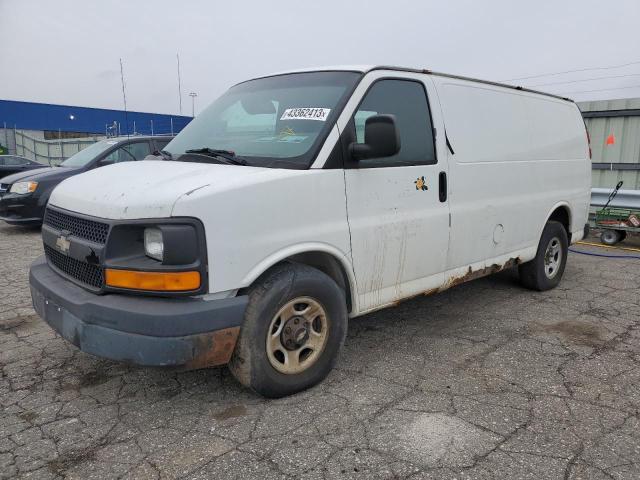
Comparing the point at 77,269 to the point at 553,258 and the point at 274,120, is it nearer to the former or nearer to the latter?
the point at 274,120

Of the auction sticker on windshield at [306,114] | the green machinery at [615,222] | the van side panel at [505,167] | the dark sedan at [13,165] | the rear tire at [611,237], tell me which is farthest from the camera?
the dark sedan at [13,165]

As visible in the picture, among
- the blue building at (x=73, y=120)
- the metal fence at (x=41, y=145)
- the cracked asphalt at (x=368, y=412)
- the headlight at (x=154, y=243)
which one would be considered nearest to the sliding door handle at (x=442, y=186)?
the cracked asphalt at (x=368, y=412)

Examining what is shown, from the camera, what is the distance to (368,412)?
9.78ft

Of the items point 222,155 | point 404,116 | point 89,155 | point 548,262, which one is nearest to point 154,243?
point 222,155

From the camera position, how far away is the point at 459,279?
4215 mm

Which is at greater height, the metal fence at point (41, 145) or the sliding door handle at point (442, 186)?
the metal fence at point (41, 145)

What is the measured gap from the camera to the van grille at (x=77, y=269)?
2787 millimetres

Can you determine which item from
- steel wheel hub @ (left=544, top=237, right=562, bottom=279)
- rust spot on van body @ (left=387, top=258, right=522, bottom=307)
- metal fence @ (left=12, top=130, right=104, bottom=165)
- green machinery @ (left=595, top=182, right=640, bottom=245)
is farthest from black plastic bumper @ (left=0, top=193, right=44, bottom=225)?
metal fence @ (left=12, top=130, right=104, bottom=165)

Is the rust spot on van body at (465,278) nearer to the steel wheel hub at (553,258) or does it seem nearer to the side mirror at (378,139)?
the steel wheel hub at (553,258)

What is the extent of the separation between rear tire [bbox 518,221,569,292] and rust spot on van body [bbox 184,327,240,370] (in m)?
3.75

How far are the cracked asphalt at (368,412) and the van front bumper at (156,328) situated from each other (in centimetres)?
46

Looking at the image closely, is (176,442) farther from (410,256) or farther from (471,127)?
(471,127)

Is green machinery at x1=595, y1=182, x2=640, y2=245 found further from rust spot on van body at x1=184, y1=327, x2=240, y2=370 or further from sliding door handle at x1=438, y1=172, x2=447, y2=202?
rust spot on van body at x1=184, y1=327, x2=240, y2=370

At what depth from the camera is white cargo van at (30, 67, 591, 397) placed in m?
2.62
